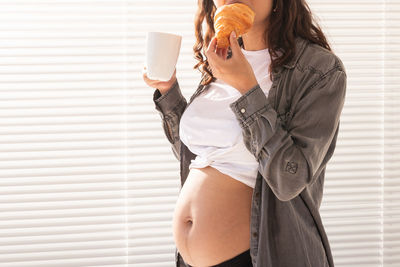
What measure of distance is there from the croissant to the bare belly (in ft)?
1.13

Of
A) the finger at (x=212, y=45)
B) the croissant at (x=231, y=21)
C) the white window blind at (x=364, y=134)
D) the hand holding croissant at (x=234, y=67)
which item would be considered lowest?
the white window blind at (x=364, y=134)

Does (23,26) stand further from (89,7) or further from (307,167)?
(307,167)

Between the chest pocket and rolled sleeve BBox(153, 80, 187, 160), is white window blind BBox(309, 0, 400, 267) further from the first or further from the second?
the chest pocket

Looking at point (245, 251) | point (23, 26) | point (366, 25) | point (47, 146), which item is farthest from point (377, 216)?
point (23, 26)

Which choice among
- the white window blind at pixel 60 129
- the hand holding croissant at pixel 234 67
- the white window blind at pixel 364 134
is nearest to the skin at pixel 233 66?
the hand holding croissant at pixel 234 67

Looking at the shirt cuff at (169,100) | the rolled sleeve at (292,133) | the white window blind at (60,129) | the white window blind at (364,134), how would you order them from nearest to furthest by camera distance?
the rolled sleeve at (292,133)
the shirt cuff at (169,100)
the white window blind at (60,129)
the white window blind at (364,134)

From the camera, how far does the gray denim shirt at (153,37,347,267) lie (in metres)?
1.15

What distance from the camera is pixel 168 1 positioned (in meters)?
2.17

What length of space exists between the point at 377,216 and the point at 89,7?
1.50m

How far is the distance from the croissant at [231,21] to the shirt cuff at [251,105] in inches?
4.9

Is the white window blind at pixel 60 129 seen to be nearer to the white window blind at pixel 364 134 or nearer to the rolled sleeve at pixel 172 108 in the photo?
the rolled sleeve at pixel 172 108

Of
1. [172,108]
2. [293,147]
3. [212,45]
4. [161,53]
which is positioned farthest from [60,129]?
[293,147]

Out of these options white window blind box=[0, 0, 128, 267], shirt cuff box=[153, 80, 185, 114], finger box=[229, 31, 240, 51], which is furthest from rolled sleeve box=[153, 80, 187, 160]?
white window blind box=[0, 0, 128, 267]

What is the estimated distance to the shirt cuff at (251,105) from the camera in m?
1.16
